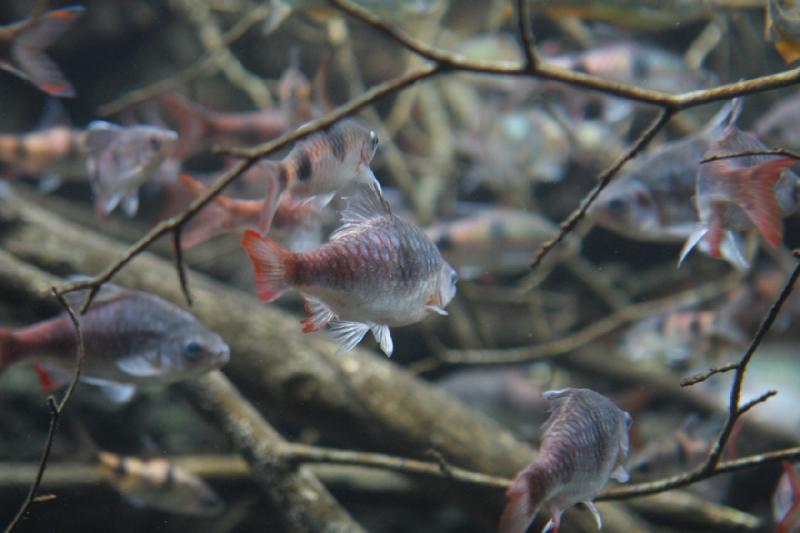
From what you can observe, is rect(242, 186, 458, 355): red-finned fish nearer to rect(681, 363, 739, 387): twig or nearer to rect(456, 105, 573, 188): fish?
rect(681, 363, 739, 387): twig

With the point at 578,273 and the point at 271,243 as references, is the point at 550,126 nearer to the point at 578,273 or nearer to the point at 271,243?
the point at 578,273

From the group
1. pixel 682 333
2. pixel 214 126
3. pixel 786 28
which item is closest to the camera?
pixel 786 28

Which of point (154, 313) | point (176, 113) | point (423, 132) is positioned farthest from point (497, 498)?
point (423, 132)

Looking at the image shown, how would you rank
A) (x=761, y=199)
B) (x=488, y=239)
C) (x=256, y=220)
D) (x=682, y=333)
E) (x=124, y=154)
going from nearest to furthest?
(x=761, y=199)
(x=256, y=220)
(x=124, y=154)
(x=682, y=333)
(x=488, y=239)

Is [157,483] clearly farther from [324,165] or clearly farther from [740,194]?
[740,194]

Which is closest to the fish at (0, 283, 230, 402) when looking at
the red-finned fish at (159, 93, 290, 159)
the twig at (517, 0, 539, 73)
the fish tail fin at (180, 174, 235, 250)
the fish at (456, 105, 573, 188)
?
the fish tail fin at (180, 174, 235, 250)

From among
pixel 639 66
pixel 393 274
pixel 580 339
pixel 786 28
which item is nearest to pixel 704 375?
pixel 393 274

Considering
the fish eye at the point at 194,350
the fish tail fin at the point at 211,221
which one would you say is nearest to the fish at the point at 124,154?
the fish tail fin at the point at 211,221
